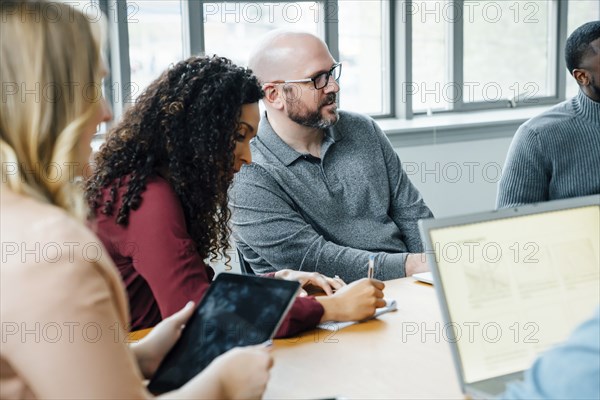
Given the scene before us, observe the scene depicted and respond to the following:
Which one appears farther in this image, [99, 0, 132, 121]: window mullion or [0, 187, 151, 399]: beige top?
[99, 0, 132, 121]: window mullion

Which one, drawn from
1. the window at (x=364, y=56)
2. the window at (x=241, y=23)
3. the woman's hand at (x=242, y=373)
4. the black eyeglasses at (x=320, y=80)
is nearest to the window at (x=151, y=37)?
the window at (x=241, y=23)

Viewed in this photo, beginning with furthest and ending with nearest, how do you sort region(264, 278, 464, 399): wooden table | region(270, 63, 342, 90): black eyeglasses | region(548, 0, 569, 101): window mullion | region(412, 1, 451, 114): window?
region(548, 0, 569, 101): window mullion
region(412, 1, 451, 114): window
region(270, 63, 342, 90): black eyeglasses
region(264, 278, 464, 399): wooden table

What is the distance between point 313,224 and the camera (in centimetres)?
260

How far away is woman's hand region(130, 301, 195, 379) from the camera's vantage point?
58.2 inches

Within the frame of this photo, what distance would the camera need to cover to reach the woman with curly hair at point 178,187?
1.74 m

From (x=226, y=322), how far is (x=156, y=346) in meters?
0.13

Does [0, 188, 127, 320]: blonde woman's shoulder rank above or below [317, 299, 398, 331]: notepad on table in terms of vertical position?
above

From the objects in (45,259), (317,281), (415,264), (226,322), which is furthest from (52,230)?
(415,264)

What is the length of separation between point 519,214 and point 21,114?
81 cm

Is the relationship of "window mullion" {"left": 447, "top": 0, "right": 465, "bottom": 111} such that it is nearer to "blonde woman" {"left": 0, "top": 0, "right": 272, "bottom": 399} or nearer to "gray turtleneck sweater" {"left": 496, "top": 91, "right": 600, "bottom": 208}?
"gray turtleneck sweater" {"left": 496, "top": 91, "right": 600, "bottom": 208}

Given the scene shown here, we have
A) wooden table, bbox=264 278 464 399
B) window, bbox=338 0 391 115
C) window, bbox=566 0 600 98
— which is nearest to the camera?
wooden table, bbox=264 278 464 399

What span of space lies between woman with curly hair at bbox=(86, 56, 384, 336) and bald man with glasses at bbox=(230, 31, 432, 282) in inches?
21.4

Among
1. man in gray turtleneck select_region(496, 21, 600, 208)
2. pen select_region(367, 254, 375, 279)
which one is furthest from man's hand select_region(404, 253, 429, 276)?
man in gray turtleneck select_region(496, 21, 600, 208)

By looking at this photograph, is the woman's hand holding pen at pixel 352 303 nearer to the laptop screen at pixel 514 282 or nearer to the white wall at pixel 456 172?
the laptop screen at pixel 514 282
